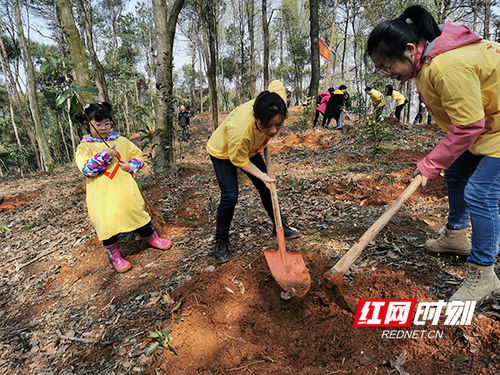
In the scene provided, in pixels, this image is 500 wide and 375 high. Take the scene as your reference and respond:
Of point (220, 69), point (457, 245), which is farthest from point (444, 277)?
point (220, 69)

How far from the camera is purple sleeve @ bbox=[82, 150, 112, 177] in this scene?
2682 mm

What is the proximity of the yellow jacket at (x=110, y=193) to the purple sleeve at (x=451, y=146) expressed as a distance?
2.55m

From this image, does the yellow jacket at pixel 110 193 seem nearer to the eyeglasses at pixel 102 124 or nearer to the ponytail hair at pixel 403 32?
the eyeglasses at pixel 102 124

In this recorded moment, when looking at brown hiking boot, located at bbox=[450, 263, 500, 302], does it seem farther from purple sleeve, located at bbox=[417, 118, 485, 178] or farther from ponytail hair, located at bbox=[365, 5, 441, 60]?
ponytail hair, located at bbox=[365, 5, 441, 60]

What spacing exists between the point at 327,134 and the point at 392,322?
8.64 metres

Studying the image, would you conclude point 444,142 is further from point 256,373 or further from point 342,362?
point 256,373

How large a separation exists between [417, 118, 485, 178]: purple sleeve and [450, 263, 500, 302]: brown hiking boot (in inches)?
26.5

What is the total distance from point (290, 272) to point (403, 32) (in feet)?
5.55

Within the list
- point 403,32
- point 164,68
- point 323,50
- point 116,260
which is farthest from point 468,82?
point 323,50

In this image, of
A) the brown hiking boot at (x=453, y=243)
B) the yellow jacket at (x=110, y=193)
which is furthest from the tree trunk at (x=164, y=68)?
the brown hiking boot at (x=453, y=243)

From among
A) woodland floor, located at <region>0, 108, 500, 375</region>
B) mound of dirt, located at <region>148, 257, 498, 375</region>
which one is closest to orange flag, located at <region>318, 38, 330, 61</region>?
woodland floor, located at <region>0, 108, 500, 375</region>

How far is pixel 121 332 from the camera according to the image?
7.35ft

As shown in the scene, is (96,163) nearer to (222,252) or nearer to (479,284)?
(222,252)

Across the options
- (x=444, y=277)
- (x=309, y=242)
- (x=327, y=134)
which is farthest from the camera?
(x=327, y=134)
